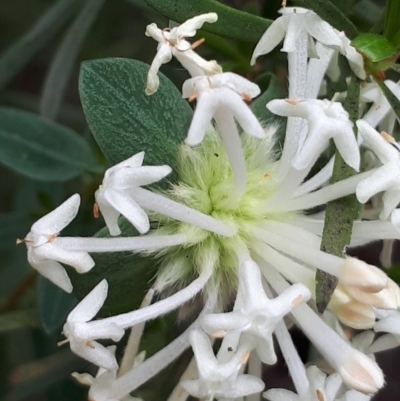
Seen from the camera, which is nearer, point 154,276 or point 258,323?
point 258,323

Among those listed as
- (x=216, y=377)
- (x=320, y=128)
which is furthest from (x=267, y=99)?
(x=216, y=377)

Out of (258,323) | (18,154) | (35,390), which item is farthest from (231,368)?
(35,390)

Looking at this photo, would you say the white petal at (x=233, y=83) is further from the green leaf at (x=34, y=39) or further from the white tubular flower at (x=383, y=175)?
the green leaf at (x=34, y=39)

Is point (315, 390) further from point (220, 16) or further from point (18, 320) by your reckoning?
point (18, 320)

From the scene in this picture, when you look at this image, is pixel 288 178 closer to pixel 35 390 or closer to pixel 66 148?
pixel 66 148

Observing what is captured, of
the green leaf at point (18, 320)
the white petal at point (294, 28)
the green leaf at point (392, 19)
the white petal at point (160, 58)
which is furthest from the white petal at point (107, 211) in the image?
the green leaf at point (18, 320)
